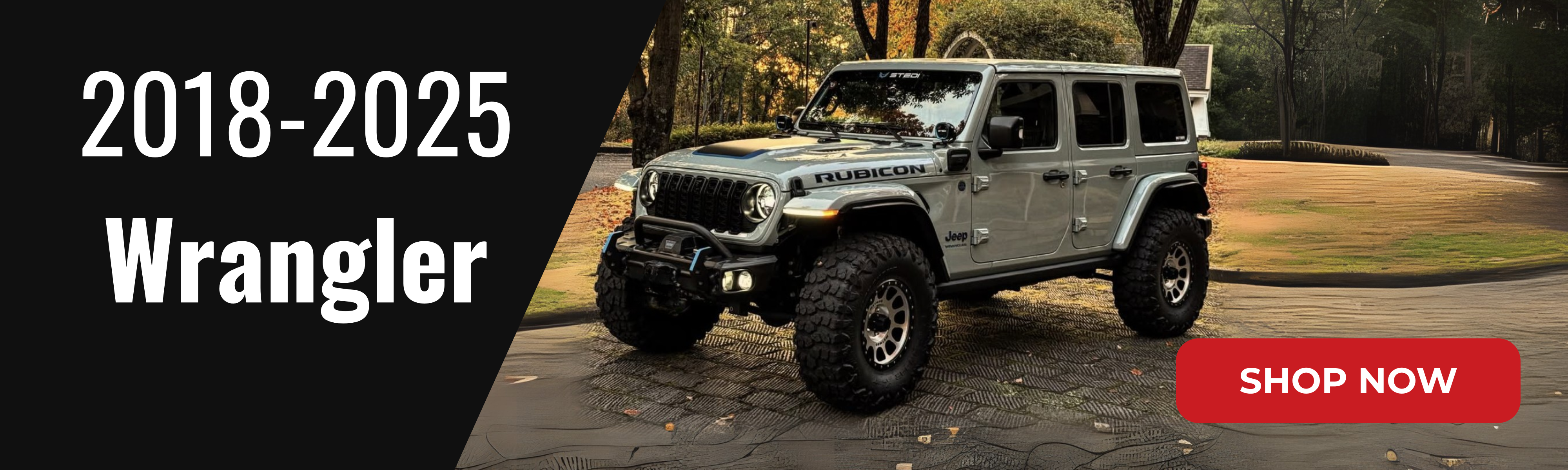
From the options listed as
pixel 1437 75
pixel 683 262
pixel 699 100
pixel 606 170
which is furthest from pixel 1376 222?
pixel 606 170

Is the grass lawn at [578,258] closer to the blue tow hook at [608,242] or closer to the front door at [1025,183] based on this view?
the blue tow hook at [608,242]

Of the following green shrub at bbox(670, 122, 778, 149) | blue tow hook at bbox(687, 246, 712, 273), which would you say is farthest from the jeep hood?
green shrub at bbox(670, 122, 778, 149)

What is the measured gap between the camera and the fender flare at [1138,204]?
8.34 m

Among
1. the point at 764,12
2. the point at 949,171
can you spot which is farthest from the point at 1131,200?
the point at 764,12

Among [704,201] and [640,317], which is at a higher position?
[704,201]

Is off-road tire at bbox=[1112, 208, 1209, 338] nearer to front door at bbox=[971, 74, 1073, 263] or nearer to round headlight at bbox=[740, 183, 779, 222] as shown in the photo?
front door at bbox=[971, 74, 1073, 263]

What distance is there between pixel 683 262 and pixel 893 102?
187 cm

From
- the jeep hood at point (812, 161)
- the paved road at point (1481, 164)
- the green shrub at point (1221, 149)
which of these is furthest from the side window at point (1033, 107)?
the green shrub at point (1221, 149)

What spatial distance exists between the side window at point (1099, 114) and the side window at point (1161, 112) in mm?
195

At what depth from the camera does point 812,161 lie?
22.1 feet

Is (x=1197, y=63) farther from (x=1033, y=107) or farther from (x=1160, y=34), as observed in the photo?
(x=1033, y=107)

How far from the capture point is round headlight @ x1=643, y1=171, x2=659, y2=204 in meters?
7.30

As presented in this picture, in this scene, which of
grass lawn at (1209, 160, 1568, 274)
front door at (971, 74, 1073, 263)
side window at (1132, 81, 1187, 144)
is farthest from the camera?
grass lawn at (1209, 160, 1568, 274)

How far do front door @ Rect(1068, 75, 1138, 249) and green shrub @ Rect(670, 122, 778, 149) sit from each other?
2935 cm
